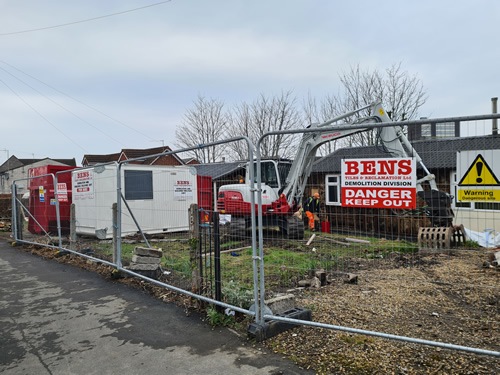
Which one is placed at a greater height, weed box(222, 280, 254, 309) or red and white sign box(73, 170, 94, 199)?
red and white sign box(73, 170, 94, 199)

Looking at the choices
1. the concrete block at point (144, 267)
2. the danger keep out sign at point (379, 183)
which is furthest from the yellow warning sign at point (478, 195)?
the concrete block at point (144, 267)

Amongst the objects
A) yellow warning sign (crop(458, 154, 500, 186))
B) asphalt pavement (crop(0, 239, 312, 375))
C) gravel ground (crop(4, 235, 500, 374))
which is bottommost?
asphalt pavement (crop(0, 239, 312, 375))

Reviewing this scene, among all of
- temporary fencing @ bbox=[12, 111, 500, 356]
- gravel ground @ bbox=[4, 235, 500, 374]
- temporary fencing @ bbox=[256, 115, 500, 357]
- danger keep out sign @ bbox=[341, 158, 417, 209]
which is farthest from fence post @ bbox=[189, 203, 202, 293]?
danger keep out sign @ bbox=[341, 158, 417, 209]

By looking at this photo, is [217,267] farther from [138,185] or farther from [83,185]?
[138,185]

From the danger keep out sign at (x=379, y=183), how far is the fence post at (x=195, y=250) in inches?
94.0

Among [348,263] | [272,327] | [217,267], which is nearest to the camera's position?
[272,327]

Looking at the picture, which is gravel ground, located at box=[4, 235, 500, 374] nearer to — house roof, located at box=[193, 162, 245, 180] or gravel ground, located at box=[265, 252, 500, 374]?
gravel ground, located at box=[265, 252, 500, 374]

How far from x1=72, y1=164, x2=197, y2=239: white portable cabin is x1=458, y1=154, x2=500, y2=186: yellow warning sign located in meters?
8.31

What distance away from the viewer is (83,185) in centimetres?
1166

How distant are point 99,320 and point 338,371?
3.33 metres

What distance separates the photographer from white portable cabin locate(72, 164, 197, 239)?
11.6 meters

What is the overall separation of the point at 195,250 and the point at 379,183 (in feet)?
9.56

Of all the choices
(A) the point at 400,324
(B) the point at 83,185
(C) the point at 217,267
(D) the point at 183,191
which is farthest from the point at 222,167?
(A) the point at 400,324

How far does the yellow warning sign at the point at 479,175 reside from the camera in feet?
10.4
